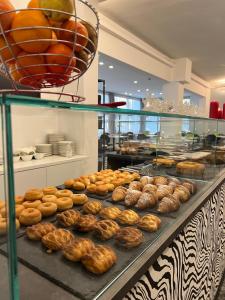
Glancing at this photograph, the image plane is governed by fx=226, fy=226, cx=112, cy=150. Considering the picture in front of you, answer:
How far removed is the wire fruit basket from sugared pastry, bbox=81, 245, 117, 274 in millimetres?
422

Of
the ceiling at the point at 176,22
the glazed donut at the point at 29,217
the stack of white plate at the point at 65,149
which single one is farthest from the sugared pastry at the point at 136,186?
the ceiling at the point at 176,22

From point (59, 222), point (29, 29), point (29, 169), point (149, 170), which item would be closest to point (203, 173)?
point (149, 170)

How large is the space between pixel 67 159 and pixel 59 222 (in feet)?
4.57

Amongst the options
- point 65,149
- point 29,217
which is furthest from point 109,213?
point 65,149

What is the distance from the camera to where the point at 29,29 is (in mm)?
440

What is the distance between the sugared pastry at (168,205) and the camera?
0.86 metres

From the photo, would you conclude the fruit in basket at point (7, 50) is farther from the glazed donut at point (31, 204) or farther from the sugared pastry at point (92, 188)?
the sugared pastry at point (92, 188)

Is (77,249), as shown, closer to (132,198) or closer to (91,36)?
(132,198)

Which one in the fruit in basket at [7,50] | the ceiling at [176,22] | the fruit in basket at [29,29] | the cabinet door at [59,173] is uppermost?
the ceiling at [176,22]

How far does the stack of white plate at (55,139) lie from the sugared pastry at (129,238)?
5.92ft

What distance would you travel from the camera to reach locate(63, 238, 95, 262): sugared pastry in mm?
550

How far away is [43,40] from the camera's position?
17.8 inches

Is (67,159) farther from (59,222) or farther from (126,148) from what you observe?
(59,222)

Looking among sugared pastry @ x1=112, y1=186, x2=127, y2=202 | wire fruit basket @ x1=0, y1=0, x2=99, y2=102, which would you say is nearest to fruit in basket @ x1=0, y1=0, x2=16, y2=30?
wire fruit basket @ x1=0, y1=0, x2=99, y2=102
